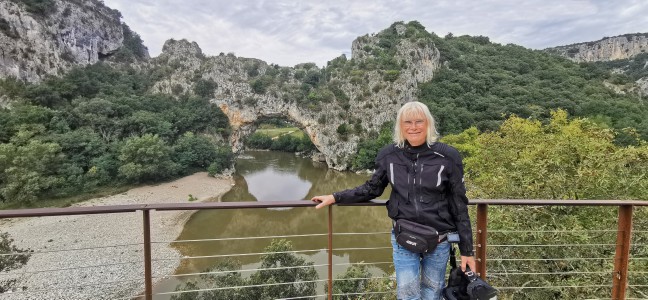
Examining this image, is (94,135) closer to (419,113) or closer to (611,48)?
(419,113)

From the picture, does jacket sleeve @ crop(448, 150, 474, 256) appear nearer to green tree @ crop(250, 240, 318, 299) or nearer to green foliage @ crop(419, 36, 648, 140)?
green tree @ crop(250, 240, 318, 299)

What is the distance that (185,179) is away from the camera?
25.2 metres

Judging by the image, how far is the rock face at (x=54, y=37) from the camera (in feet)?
84.0

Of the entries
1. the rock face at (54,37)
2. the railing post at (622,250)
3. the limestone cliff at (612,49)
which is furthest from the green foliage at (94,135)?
the limestone cliff at (612,49)

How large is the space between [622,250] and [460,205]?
54.2 inches

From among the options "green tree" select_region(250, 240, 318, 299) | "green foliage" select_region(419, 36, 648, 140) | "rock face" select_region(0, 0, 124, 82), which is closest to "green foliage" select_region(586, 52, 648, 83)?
"green foliage" select_region(419, 36, 648, 140)

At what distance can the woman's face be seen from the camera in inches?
66.1

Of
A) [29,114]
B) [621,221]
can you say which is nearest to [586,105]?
[621,221]

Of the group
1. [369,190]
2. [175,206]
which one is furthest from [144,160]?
[369,190]

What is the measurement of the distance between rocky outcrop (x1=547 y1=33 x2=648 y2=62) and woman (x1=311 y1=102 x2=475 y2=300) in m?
75.3

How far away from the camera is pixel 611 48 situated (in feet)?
Answer: 218

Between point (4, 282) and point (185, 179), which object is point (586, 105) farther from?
point (4, 282)

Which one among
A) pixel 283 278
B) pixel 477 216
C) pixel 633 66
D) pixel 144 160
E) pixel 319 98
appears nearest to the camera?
pixel 477 216

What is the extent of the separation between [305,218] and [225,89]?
20.7 meters
